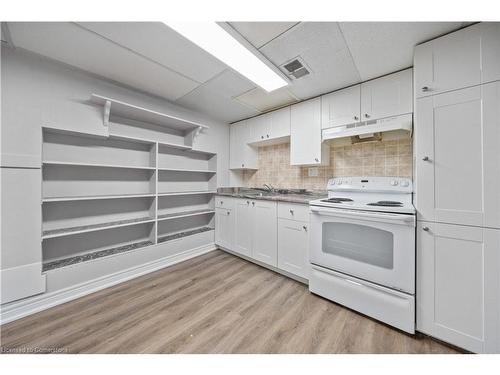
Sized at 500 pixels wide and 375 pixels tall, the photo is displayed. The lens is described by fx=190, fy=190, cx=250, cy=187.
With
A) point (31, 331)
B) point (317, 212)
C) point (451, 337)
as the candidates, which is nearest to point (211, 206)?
point (317, 212)

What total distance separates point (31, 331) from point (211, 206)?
2.25 metres

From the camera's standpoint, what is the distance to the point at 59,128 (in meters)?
1.80

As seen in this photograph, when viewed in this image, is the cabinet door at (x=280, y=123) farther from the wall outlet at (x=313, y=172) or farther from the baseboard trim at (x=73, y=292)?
the baseboard trim at (x=73, y=292)

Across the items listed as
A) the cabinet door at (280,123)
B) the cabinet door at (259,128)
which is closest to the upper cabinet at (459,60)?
the cabinet door at (280,123)

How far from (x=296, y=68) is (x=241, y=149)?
5.39ft

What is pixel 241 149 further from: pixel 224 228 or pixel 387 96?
pixel 387 96

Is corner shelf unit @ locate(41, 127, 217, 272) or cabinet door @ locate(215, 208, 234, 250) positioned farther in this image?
cabinet door @ locate(215, 208, 234, 250)

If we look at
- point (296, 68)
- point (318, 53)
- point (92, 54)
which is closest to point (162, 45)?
point (92, 54)

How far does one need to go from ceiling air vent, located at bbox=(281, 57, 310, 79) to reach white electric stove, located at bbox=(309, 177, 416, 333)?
1.27 m

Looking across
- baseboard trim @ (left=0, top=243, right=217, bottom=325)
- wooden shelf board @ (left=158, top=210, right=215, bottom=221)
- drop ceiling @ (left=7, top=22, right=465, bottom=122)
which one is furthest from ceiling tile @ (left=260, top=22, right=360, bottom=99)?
baseboard trim @ (left=0, top=243, right=217, bottom=325)

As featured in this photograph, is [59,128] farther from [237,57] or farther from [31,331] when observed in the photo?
[237,57]

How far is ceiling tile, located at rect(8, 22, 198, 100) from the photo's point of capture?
4.61ft

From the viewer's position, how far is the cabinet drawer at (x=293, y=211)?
206cm

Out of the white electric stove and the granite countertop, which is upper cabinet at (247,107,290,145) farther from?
the white electric stove
